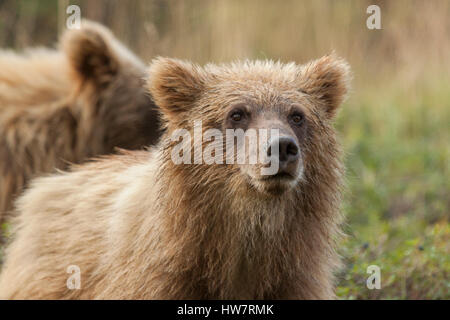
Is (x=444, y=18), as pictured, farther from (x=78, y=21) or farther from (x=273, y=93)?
(x=273, y=93)

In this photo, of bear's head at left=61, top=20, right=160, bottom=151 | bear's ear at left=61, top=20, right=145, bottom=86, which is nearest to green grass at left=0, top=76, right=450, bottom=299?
bear's head at left=61, top=20, right=160, bottom=151

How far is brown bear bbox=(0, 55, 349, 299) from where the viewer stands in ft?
13.8

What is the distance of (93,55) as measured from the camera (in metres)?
7.29

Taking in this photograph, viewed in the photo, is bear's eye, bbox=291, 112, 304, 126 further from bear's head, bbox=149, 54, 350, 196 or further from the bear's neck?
the bear's neck

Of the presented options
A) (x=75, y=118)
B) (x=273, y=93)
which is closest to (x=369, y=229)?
(x=75, y=118)

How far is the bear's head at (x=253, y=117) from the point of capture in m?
3.96

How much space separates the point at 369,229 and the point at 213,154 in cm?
363

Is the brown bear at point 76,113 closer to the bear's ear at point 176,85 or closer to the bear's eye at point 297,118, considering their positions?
the bear's ear at point 176,85

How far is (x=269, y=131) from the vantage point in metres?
3.92

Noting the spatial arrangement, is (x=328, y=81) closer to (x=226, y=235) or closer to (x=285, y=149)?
(x=285, y=149)

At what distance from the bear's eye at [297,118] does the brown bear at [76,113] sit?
10.00ft

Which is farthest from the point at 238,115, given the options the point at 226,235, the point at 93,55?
the point at 93,55

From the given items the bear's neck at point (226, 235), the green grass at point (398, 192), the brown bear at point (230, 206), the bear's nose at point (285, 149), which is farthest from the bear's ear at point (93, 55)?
the bear's nose at point (285, 149)

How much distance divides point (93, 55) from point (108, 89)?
0.36 meters
